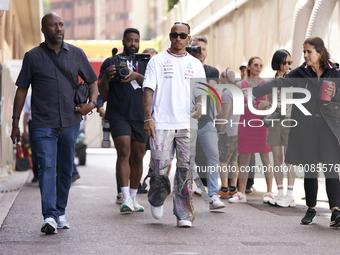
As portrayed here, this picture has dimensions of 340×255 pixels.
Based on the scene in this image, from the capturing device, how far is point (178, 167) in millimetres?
6969

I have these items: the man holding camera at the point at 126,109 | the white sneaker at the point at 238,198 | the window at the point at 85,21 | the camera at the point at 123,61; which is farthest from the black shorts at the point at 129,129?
the window at the point at 85,21

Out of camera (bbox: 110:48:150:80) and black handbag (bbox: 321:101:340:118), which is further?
camera (bbox: 110:48:150:80)

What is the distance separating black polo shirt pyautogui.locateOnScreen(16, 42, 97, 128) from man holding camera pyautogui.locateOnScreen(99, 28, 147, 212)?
53.9 inches

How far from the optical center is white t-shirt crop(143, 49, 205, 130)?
682 centimetres

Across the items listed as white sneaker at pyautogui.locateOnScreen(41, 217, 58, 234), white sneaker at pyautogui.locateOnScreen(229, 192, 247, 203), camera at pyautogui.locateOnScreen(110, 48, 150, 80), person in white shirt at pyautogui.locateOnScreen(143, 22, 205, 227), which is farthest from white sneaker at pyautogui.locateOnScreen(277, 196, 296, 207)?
white sneaker at pyautogui.locateOnScreen(41, 217, 58, 234)

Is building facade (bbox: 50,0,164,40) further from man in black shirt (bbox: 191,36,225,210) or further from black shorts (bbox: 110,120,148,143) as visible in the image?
black shorts (bbox: 110,120,148,143)

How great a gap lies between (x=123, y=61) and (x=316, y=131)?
2461mm

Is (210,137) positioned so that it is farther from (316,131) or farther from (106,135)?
(316,131)

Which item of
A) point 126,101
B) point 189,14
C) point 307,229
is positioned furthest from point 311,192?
point 189,14

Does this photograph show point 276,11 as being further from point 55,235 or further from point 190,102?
point 55,235

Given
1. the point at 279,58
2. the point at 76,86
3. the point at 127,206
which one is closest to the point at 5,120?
the point at 127,206

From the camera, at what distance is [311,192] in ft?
23.1

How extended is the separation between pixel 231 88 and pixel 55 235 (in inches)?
164

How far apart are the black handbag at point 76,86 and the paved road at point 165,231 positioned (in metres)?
1.27
